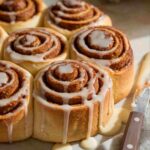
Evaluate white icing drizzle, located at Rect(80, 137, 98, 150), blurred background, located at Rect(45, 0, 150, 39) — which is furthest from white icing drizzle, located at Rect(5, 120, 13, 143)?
blurred background, located at Rect(45, 0, 150, 39)

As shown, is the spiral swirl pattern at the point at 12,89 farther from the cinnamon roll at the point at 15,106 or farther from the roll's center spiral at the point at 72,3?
the roll's center spiral at the point at 72,3

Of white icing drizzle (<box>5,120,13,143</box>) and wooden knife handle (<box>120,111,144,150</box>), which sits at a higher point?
wooden knife handle (<box>120,111,144,150</box>)

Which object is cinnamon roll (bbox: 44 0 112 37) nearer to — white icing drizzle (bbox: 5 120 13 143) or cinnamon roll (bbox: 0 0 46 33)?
cinnamon roll (bbox: 0 0 46 33)

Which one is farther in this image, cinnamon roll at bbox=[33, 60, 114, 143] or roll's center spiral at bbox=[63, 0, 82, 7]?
roll's center spiral at bbox=[63, 0, 82, 7]

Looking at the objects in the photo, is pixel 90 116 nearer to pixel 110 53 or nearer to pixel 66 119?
pixel 66 119

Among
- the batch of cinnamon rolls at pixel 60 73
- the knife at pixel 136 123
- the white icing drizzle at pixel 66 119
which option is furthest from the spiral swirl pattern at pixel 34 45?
the knife at pixel 136 123

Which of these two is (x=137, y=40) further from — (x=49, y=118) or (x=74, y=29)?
(x=49, y=118)

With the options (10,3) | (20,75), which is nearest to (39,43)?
(20,75)

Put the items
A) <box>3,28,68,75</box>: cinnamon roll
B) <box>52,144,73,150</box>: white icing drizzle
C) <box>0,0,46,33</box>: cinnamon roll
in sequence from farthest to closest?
<box>0,0,46,33</box>: cinnamon roll < <box>3,28,68,75</box>: cinnamon roll < <box>52,144,73,150</box>: white icing drizzle
